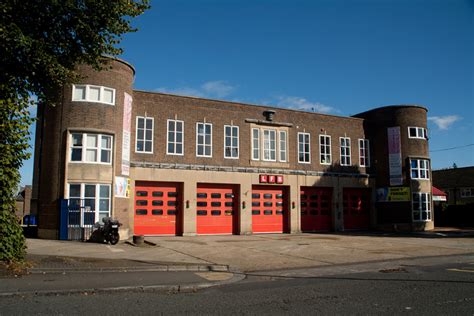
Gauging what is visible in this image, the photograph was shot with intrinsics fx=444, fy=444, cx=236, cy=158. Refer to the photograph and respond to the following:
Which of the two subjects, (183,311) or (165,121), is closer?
(183,311)

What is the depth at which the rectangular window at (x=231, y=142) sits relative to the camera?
2512cm

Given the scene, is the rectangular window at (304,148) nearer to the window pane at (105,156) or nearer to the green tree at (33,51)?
the window pane at (105,156)

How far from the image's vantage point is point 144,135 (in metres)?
23.0

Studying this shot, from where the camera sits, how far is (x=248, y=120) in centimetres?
2583

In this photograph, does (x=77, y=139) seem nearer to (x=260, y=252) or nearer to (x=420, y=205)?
(x=260, y=252)

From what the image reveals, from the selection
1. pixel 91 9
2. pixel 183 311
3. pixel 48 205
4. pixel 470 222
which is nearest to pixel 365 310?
pixel 183 311

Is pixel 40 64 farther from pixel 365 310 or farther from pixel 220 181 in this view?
pixel 220 181

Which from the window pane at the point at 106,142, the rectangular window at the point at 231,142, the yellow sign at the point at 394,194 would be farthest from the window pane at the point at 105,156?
the yellow sign at the point at 394,194

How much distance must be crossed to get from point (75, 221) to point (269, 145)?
12.0 metres

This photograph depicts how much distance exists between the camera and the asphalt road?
23.5ft

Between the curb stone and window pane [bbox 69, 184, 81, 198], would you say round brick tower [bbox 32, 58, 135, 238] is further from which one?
the curb stone

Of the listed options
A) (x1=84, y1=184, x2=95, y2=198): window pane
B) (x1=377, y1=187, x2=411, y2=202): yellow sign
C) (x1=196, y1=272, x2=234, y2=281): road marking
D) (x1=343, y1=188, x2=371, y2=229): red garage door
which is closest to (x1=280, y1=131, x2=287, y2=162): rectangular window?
(x1=343, y1=188, x2=371, y2=229): red garage door

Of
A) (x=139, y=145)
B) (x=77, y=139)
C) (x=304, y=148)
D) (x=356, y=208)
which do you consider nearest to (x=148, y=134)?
(x=139, y=145)

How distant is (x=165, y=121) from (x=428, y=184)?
703 inches
